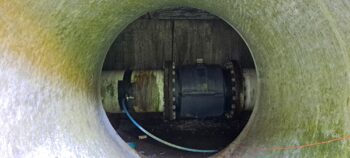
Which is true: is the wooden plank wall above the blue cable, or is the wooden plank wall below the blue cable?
above

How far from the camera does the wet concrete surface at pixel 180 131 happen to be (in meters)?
2.19

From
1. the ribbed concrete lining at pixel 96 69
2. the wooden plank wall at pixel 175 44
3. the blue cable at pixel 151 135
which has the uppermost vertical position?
the wooden plank wall at pixel 175 44

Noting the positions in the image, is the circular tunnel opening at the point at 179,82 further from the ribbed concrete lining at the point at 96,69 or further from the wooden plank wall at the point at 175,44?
the ribbed concrete lining at the point at 96,69

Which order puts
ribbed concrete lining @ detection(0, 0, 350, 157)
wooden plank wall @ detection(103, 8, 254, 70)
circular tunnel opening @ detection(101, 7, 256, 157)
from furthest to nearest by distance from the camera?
wooden plank wall @ detection(103, 8, 254, 70) < circular tunnel opening @ detection(101, 7, 256, 157) < ribbed concrete lining @ detection(0, 0, 350, 157)

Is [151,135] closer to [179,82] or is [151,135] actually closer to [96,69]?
[179,82]

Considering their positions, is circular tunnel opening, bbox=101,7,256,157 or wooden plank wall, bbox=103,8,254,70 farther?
wooden plank wall, bbox=103,8,254,70

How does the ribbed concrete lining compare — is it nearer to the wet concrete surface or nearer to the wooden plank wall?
the wet concrete surface

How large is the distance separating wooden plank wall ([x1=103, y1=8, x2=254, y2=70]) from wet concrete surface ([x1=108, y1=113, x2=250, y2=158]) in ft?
1.22

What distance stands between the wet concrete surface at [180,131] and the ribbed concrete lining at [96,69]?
39cm

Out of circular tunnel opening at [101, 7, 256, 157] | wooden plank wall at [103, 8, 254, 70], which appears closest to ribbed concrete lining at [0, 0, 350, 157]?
circular tunnel opening at [101, 7, 256, 157]

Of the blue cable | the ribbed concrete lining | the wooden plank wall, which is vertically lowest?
the blue cable

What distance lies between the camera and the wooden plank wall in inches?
96.8

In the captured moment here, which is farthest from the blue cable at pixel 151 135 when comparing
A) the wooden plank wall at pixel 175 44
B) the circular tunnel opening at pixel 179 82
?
the wooden plank wall at pixel 175 44

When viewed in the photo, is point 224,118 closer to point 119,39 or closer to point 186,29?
point 186,29
